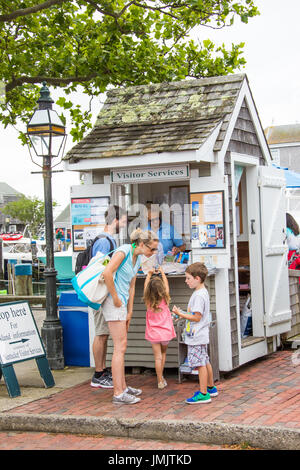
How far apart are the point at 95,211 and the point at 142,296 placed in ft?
4.04

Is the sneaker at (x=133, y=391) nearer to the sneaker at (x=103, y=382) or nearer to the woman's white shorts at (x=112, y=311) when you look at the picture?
the sneaker at (x=103, y=382)

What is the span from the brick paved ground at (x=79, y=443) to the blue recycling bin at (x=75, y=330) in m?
2.35

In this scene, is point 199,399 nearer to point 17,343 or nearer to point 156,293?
point 156,293

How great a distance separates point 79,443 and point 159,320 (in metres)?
1.88

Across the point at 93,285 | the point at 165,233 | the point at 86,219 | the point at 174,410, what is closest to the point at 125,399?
the point at 174,410

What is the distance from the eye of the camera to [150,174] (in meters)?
7.67

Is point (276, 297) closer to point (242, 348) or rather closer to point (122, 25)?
point (242, 348)

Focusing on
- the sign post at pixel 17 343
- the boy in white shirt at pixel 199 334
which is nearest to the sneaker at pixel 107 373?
the sign post at pixel 17 343

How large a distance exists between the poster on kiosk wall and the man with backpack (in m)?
0.78

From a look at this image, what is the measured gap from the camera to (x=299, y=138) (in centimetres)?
4272

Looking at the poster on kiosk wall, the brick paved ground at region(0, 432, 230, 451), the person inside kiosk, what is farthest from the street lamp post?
the brick paved ground at region(0, 432, 230, 451)

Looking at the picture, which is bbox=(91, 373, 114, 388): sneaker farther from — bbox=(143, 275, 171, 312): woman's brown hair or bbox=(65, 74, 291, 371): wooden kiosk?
bbox=(143, 275, 171, 312): woman's brown hair

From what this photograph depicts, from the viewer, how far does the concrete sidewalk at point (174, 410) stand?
17.4 feet

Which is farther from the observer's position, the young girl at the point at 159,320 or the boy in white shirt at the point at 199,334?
the young girl at the point at 159,320
